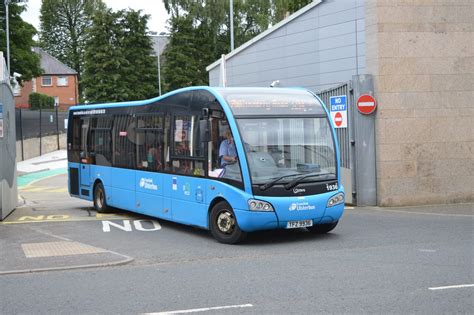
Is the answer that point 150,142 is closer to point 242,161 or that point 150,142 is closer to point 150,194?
point 150,194

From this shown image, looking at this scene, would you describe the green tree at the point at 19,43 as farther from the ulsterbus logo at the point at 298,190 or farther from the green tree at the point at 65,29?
the green tree at the point at 65,29

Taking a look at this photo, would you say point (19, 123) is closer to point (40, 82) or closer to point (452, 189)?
point (452, 189)

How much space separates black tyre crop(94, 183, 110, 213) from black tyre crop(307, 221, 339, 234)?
5.86 metres

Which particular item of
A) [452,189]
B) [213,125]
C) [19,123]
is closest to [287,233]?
[213,125]

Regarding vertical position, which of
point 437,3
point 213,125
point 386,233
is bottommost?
point 386,233

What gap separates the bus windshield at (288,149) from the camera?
10281 mm

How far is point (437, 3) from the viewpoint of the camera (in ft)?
53.8

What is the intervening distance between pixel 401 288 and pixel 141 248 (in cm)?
479

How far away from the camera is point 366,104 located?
52.5 ft

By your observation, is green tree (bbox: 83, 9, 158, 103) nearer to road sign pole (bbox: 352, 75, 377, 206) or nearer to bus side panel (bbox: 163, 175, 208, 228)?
road sign pole (bbox: 352, 75, 377, 206)

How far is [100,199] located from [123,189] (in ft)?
5.28

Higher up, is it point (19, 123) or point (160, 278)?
point (19, 123)

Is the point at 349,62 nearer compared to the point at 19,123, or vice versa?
the point at 349,62

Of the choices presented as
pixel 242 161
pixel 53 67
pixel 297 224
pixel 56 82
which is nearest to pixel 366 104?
pixel 297 224
